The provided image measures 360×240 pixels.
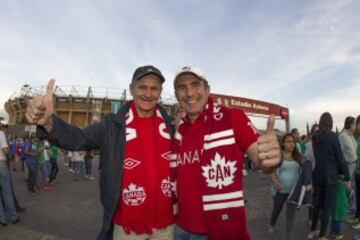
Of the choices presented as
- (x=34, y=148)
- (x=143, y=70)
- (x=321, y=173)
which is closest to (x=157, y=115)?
(x=143, y=70)

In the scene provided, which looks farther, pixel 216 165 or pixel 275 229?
pixel 275 229

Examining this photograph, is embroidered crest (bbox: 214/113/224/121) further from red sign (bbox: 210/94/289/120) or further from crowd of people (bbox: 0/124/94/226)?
red sign (bbox: 210/94/289/120)

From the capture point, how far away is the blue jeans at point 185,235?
2.42 m

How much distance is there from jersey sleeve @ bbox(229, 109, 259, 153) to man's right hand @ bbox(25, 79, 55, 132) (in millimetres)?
1384

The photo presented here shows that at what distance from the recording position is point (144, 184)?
263 cm

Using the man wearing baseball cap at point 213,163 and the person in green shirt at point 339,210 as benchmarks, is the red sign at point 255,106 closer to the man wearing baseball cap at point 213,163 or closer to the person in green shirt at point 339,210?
the person in green shirt at point 339,210

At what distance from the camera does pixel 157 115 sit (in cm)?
298

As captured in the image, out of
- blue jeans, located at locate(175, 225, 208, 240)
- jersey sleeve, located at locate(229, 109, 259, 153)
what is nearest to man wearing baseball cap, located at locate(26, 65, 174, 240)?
blue jeans, located at locate(175, 225, 208, 240)

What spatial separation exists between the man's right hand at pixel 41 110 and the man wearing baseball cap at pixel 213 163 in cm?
103

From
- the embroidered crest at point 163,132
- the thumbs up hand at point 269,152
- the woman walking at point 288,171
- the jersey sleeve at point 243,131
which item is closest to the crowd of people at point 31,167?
the embroidered crest at point 163,132

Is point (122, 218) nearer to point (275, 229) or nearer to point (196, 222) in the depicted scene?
point (196, 222)

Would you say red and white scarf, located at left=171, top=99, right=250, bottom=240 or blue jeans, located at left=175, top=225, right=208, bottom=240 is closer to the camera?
red and white scarf, located at left=171, top=99, right=250, bottom=240

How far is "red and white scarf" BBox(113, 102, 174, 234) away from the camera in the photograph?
2.61 meters

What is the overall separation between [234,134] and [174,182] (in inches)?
27.2
